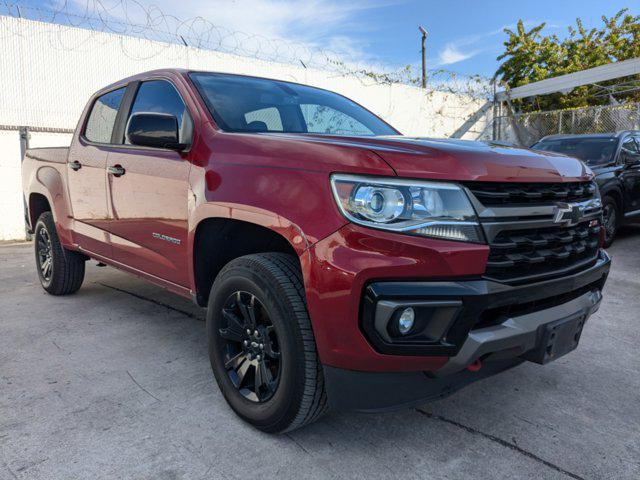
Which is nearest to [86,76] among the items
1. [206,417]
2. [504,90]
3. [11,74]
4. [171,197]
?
[11,74]

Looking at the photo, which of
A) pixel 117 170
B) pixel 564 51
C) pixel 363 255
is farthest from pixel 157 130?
pixel 564 51

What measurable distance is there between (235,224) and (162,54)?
7684mm

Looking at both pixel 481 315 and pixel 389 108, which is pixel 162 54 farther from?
pixel 481 315

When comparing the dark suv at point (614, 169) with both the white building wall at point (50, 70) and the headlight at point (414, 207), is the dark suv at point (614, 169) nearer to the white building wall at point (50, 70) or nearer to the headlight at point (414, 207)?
the headlight at point (414, 207)

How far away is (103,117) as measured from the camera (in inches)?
154

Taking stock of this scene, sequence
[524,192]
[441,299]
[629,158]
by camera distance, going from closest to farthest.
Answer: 1. [441,299]
2. [524,192]
3. [629,158]

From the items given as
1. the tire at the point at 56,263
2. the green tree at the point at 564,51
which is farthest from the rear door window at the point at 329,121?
the green tree at the point at 564,51

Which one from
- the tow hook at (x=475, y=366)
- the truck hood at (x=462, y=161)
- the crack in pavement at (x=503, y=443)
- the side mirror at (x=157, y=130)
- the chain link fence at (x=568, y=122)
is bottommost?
the crack in pavement at (x=503, y=443)

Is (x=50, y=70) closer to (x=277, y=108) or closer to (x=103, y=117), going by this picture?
(x=103, y=117)

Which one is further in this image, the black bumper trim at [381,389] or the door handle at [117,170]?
the door handle at [117,170]

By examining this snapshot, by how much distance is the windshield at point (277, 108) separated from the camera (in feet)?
9.31

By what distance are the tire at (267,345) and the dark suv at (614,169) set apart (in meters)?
5.94

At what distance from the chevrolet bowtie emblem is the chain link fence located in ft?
38.4

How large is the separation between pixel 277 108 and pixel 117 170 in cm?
111
